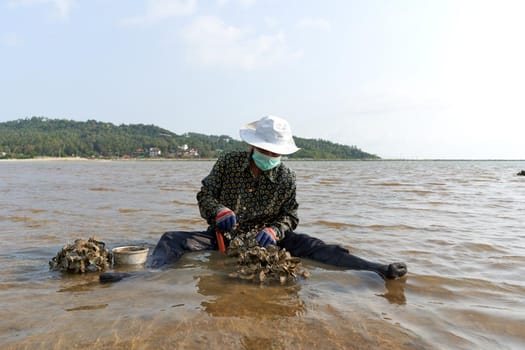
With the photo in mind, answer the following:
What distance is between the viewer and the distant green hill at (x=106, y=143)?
104 metres

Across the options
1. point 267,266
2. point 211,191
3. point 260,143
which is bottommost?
point 267,266

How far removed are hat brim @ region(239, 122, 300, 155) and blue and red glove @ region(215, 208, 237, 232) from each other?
26.6 inches

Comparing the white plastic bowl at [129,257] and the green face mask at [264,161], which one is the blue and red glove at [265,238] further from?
the white plastic bowl at [129,257]

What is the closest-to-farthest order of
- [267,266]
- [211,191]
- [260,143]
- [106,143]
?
[267,266]
[260,143]
[211,191]
[106,143]

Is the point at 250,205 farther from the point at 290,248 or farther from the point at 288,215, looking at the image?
the point at 290,248

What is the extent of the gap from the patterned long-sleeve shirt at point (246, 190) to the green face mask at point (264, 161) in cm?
19

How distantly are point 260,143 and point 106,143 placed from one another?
121m

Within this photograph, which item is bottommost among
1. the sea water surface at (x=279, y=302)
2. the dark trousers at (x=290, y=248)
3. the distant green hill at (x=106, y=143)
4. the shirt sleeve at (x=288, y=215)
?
the sea water surface at (x=279, y=302)

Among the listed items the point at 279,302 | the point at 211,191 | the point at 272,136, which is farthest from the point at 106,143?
the point at 279,302

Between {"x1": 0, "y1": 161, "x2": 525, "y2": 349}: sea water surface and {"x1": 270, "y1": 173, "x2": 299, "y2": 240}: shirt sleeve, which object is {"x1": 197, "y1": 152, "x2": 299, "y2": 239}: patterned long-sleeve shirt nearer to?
{"x1": 270, "y1": 173, "x2": 299, "y2": 240}: shirt sleeve

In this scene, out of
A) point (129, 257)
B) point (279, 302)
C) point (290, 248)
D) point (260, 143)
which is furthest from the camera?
point (290, 248)

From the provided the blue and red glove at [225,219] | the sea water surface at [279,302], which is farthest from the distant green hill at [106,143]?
the blue and red glove at [225,219]

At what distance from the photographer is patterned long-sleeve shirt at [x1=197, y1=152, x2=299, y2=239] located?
14.0 feet

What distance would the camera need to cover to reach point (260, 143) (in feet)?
12.4
